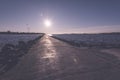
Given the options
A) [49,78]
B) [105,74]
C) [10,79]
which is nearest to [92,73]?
[105,74]

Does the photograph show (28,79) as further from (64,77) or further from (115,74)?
(115,74)

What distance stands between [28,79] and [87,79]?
10.6 feet

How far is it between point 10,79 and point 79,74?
4.09 meters

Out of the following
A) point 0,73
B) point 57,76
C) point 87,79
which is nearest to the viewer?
point 87,79

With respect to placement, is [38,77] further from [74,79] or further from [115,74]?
[115,74]

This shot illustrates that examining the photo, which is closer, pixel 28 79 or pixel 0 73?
pixel 28 79

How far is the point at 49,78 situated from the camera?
12.3 m

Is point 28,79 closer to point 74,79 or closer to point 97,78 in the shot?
point 74,79

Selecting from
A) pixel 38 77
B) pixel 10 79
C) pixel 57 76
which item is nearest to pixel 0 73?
pixel 10 79

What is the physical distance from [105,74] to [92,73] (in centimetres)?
80

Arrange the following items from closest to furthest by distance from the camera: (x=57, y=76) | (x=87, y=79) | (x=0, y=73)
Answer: (x=87, y=79) < (x=57, y=76) < (x=0, y=73)

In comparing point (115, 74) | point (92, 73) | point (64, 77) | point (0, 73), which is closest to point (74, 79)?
point (64, 77)

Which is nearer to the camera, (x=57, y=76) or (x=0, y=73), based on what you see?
(x=57, y=76)

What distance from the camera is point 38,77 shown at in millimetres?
12633
